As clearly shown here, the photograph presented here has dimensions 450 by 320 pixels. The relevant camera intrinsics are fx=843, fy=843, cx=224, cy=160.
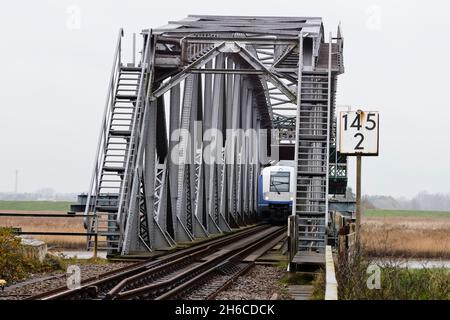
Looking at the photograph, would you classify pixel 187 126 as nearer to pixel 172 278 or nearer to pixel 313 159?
pixel 313 159

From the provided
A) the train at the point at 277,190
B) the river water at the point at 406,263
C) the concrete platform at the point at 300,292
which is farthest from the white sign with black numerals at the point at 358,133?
the train at the point at 277,190

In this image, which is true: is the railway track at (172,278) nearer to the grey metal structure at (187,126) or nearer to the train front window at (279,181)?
the grey metal structure at (187,126)

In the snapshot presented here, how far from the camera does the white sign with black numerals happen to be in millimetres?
13797

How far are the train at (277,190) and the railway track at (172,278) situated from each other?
859 inches

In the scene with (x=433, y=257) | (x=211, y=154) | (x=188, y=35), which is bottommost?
(x=433, y=257)

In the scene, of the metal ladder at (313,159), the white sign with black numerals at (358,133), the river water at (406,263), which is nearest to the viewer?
the river water at (406,263)

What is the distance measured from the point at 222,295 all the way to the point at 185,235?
13.7 m

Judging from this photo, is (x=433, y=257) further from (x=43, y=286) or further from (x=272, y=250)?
(x=43, y=286)

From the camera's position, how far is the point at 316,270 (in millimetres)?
16609

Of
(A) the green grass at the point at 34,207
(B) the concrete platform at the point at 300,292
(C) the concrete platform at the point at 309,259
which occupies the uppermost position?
(C) the concrete platform at the point at 309,259

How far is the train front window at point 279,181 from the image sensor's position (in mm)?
45697

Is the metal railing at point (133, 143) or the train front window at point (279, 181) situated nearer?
the metal railing at point (133, 143)

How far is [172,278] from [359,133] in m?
4.18
